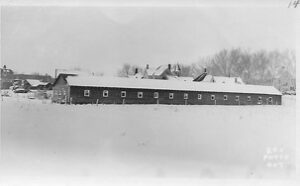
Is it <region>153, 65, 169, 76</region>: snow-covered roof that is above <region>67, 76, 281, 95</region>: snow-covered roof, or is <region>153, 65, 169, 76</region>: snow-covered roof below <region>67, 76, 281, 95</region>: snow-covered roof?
above

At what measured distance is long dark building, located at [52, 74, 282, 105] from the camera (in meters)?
2.22

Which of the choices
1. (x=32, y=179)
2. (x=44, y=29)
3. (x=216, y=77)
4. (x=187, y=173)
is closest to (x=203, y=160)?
(x=187, y=173)

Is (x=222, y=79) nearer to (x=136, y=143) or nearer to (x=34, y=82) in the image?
(x=136, y=143)

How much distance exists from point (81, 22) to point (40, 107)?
564 mm

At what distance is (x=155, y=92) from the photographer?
2.27m

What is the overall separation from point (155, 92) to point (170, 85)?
10 centimetres

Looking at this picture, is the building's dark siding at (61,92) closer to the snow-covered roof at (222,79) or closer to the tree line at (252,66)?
the tree line at (252,66)

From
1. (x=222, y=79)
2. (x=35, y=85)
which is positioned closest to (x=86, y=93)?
(x=35, y=85)

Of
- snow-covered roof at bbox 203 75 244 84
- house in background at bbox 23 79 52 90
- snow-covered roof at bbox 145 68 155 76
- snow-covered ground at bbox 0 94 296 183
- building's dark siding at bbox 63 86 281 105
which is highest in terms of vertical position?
snow-covered roof at bbox 145 68 155 76

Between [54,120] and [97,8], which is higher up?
[97,8]

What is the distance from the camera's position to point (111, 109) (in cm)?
222

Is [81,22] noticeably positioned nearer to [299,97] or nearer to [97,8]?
[97,8]

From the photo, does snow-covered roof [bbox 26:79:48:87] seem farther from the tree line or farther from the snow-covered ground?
the tree line

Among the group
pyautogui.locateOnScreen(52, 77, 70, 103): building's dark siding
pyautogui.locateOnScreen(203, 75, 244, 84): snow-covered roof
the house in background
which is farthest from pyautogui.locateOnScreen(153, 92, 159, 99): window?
the house in background
